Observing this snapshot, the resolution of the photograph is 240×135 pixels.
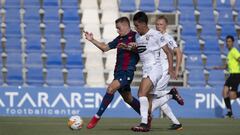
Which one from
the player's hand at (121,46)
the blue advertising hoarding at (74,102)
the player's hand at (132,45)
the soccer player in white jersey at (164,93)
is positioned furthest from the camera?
the blue advertising hoarding at (74,102)

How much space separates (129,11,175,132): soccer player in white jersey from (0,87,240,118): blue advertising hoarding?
7.45m

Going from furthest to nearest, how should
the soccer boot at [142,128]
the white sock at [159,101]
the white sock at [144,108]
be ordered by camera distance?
the white sock at [159,101]
the white sock at [144,108]
the soccer boot at [142,128]

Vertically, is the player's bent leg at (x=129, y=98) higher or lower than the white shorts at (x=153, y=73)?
lower

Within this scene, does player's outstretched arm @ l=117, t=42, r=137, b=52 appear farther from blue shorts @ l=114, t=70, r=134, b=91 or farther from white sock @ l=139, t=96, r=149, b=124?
white sock @ l=139, t=96, r=149, b=124

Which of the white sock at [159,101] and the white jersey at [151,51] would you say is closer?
the white jersey at [151,51]

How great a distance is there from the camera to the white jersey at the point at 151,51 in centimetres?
1188

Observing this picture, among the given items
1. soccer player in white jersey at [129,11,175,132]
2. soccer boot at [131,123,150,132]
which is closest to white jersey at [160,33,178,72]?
soccer player in white jersey at [129,11,175,132]

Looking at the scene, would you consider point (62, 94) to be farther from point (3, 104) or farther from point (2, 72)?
point (2, 72)

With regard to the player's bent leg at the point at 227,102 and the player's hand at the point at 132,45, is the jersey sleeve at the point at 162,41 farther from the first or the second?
the player's bent leg at the point at 227,102

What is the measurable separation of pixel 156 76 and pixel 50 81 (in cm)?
1008

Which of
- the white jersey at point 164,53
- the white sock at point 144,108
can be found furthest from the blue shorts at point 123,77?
the white jersey at point 164,53

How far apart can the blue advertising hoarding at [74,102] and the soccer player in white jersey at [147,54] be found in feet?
24.4

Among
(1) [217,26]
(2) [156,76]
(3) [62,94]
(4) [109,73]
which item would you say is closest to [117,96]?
(3) [62,94]

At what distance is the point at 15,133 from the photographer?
35.6 ft
